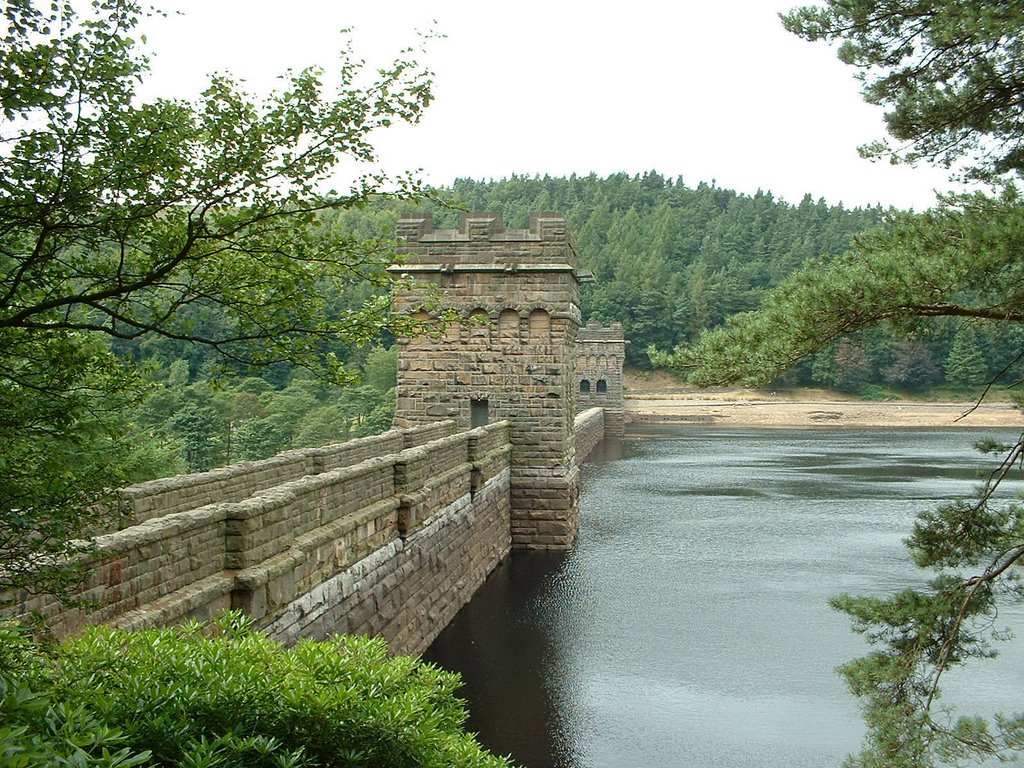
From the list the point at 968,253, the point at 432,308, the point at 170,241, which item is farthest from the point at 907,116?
the point at 170,241

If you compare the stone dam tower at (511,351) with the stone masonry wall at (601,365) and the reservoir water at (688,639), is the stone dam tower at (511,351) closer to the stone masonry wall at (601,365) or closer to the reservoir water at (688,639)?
the reservoir water at (688,639)

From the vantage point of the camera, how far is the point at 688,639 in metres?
13.6

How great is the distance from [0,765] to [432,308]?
3559 millimetres

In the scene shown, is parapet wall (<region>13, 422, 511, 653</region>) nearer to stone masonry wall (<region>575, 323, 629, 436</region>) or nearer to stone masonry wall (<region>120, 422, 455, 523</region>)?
stone masonry wall (<region>120, 422, 455, 523</region>)

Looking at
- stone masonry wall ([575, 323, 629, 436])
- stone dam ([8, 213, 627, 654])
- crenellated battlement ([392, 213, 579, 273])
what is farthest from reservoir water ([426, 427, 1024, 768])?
stone masonry wall ([575, 323, 629, 436])

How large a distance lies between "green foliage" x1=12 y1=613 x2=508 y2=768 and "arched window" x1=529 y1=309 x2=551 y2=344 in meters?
14.2

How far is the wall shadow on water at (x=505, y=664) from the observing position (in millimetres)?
9914

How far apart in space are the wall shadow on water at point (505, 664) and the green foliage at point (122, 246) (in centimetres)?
588

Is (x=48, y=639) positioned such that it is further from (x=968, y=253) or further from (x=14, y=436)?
(x=968, y=253)

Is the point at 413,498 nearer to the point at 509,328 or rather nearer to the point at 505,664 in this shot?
the point at 505,664

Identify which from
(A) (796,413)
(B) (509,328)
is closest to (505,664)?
(B) (509,328)

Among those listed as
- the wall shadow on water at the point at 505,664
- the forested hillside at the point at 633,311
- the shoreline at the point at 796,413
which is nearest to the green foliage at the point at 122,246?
the forested hillside at the point at 633,311

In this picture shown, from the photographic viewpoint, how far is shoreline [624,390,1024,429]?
6288cm

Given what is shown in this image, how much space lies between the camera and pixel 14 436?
3.20 metres
